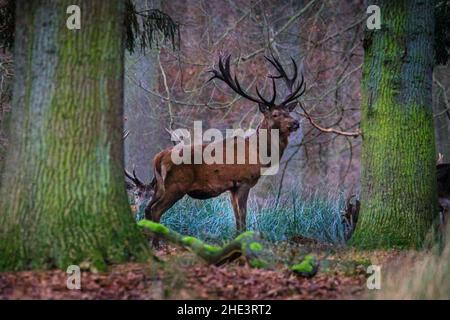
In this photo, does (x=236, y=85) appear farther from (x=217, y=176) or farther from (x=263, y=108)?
(x=217, y=176)

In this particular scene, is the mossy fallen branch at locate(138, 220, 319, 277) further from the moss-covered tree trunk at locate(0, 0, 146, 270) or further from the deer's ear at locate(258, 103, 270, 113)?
the deer's ear at locate(258, 103, 270, 113)

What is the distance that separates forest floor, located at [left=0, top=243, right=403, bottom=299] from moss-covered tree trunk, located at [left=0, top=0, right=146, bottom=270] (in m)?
0.24

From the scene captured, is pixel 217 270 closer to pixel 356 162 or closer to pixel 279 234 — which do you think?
pixel 279 234

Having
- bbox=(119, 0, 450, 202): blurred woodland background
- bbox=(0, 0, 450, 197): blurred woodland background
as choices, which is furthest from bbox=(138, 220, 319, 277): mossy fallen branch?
bbox=(119, 0, 450, 202): blurred woodland background

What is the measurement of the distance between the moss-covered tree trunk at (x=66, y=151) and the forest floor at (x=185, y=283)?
0.80ft

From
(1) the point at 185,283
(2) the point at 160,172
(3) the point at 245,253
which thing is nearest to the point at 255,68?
(2) the point at 160,172

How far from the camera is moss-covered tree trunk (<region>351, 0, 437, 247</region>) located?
9.19 m

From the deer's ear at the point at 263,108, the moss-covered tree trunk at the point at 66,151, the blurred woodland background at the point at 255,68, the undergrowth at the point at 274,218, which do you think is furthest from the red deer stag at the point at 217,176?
the moss-covered tree trunk at the point at 66,151

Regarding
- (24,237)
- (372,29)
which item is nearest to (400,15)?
(372,29)

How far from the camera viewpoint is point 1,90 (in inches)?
505

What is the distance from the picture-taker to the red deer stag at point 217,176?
1167 cm

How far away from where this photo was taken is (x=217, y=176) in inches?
471

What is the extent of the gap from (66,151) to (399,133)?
4128 millimetres

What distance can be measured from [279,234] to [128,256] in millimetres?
4855
